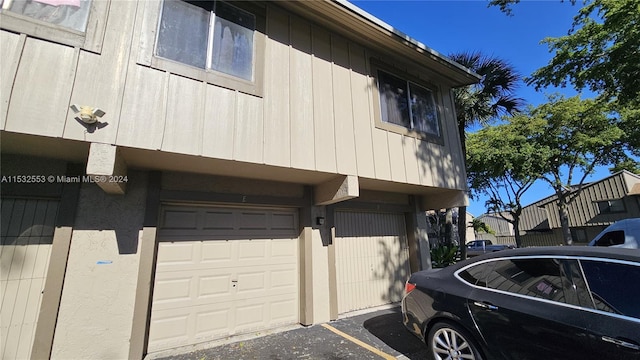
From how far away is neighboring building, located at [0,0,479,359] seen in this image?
3.57 metres

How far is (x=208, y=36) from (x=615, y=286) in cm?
582

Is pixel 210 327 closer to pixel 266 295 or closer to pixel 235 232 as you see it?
pixel 266 295

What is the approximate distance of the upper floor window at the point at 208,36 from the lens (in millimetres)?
4266

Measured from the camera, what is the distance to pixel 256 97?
4.63m

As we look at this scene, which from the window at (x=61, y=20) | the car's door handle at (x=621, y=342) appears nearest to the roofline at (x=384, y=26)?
the window at (x=61, y=20)

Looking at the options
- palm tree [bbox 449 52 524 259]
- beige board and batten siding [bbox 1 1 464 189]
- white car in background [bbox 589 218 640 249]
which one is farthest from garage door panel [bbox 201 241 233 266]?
white car in background [bbox 589 218 640 249]

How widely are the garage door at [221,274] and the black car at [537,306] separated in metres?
2.86

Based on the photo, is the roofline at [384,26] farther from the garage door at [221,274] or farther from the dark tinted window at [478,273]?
the dark tinted window at [478,273]

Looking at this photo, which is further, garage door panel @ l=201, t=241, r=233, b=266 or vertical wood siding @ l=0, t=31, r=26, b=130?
garage door panel @ l=201, t=241, r=233, b=266

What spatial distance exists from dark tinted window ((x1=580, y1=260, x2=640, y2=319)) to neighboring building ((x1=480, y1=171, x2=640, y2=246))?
88.6 feet

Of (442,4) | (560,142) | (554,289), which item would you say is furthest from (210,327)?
(560,142)

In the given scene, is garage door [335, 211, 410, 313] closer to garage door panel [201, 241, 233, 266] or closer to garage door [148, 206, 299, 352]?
garage door [148, 206, 299, 352]

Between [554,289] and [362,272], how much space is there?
438 cm

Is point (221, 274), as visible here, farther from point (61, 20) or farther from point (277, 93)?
point (61, 20)
